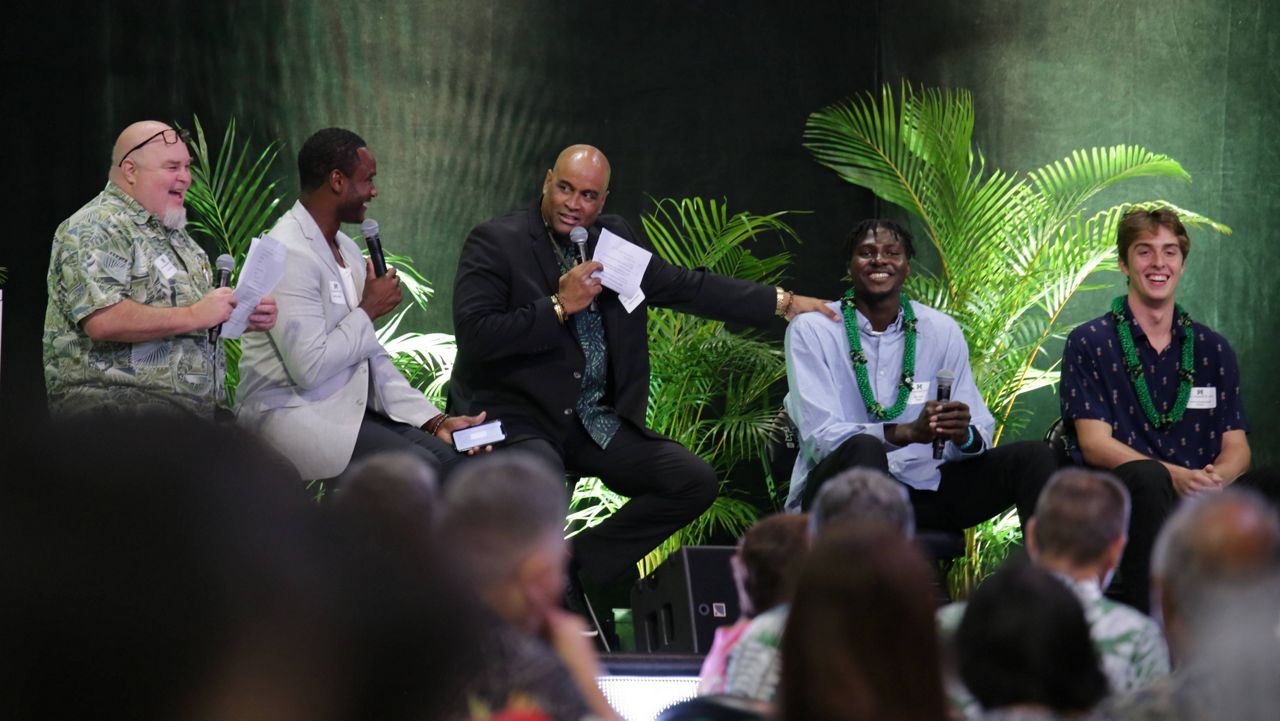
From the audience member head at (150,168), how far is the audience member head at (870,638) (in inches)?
118

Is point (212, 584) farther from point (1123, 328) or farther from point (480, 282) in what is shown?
point (1123, 328)

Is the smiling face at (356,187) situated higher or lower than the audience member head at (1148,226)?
higher

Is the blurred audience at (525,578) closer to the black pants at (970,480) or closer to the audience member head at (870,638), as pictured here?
the audience member head at (870,638)

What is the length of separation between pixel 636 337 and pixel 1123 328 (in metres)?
1.56

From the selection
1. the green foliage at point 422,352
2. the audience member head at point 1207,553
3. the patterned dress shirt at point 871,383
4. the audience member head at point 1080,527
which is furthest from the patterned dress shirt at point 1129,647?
the green foliage at point 422,352

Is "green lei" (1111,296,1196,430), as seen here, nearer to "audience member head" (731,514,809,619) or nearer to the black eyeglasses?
"audience member head" (731,514,809,619)

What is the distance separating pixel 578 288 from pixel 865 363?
993 mm

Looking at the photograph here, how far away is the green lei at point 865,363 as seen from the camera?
171 inches

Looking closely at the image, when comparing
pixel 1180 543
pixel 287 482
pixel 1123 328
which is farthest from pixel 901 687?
pixel 1123 328

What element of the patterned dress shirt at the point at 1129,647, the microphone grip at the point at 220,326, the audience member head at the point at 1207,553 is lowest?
the patterned dress shirt at the point at 1129,647

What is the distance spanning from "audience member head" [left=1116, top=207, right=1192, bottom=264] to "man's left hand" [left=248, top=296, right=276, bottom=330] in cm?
266

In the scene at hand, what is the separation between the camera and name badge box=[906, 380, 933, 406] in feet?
14.4

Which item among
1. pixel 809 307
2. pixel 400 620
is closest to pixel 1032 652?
pixel 400 620

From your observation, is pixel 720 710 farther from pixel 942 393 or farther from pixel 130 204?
pixel 130 204
